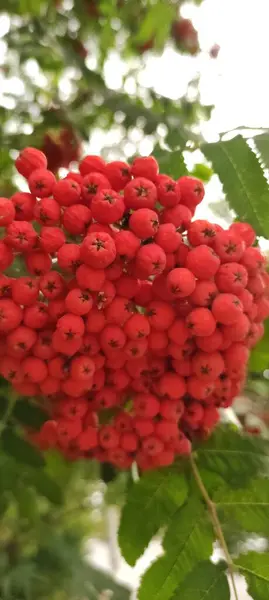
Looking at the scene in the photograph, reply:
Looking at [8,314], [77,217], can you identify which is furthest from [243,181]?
[8,314]

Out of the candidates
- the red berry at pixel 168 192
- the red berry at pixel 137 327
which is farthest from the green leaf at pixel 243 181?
the red berry at pixel 137 327

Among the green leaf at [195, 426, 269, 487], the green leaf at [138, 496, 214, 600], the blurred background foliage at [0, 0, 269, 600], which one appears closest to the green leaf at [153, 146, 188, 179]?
the blurred background foliage at [0, 0, 269, 600]

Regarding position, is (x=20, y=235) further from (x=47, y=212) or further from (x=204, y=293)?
(x=204, y=293)

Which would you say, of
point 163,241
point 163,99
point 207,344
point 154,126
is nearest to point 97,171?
point 163,241

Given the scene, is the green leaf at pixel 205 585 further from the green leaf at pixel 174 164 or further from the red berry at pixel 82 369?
the green leaf at pixel 174 164

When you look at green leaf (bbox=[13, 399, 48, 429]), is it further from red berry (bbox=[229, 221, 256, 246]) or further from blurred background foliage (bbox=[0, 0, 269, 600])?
red berry (bbox=[229, 221, 256, 246])

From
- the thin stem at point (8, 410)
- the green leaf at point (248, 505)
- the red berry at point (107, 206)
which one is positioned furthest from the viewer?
the thin stem at point (8, 410)
